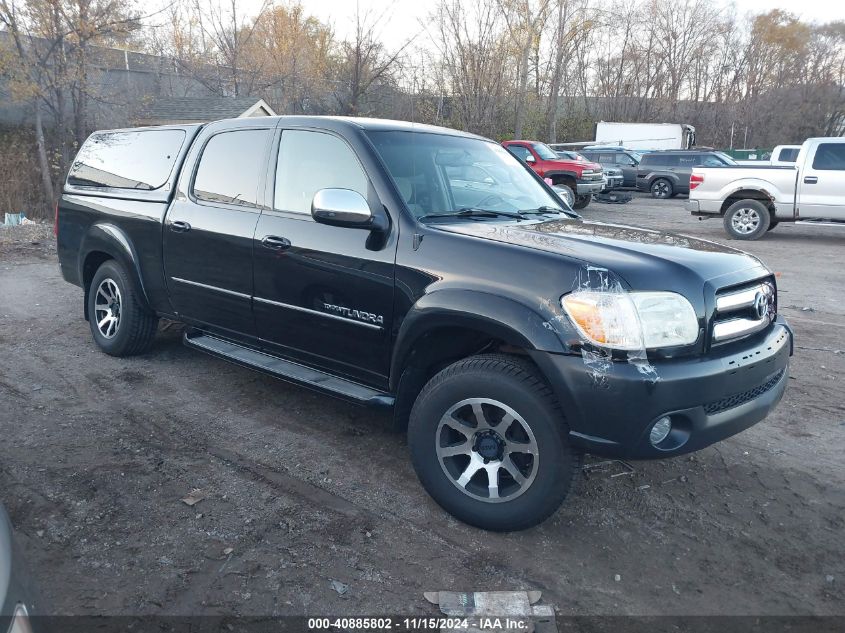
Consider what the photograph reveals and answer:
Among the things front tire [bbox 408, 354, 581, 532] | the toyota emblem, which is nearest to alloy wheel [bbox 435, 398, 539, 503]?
front tire [bbox 408, 354, 581, 532]

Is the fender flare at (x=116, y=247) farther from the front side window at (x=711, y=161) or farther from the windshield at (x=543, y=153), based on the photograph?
the front side window at (x=711, y=161)

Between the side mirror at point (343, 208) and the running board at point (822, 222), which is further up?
the side mirror at point (343, 208)

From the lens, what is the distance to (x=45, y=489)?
3.51 metres

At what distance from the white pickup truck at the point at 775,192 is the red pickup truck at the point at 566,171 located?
16.2 ft

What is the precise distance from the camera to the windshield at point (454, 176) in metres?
3.75

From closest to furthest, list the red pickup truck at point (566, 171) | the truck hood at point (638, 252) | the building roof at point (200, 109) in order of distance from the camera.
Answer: the truck hood at point (638, 252) < the red pickup truck at point (566, 171) < the building roof at point (200, 109)

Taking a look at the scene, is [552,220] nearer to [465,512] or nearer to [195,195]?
[465,512]

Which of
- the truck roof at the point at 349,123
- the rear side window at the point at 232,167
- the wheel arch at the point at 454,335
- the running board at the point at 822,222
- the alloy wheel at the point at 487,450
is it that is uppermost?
the truck roof at the point at 349,123

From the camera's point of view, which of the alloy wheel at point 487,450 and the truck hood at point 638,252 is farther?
the alloy wheel at point 487,450

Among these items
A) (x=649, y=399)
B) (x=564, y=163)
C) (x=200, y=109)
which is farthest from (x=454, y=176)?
(x=200, y=109)

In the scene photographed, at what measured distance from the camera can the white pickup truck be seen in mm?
12617

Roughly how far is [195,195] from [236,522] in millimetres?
2443

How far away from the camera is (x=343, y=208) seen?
3412 mm

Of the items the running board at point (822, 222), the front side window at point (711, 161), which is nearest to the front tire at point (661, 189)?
the front side window at point (711, 161)
